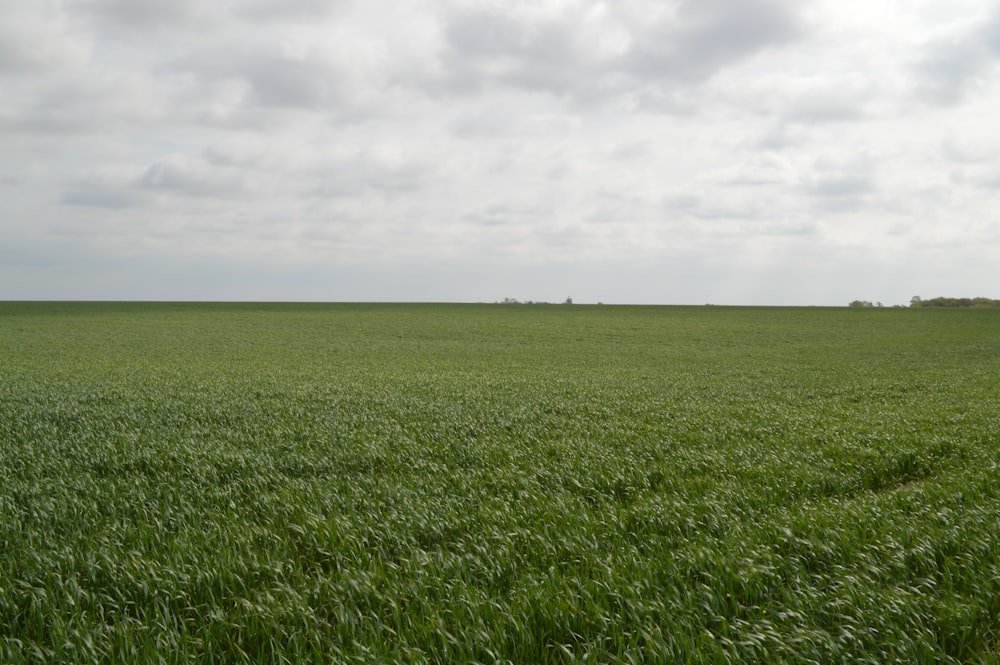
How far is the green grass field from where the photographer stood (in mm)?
5355

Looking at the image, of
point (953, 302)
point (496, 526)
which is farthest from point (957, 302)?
point (496, 526)

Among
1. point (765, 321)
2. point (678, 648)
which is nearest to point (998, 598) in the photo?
point (678, 648)

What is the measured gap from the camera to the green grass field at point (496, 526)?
536cm

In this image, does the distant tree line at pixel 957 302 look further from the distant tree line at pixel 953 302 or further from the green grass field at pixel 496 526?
the green grass field at pixel 496 526

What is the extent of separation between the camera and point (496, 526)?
26.0ft

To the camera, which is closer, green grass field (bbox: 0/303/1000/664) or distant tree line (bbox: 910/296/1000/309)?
green grass field (bbox: 0/303/1000/664)

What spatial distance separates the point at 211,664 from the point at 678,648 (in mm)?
3653

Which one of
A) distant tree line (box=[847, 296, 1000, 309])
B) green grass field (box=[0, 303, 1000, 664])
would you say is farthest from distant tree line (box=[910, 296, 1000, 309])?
green grass field (box=[0, 303, 1000, 664])

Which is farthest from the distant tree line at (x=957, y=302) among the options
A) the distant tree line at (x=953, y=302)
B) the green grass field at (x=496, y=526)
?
the green grass field at (x=496, y=526)

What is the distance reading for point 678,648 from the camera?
16.5ft

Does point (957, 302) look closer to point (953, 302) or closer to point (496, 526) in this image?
point (953, 302)

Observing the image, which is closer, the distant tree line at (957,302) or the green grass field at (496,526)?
the green grass field at (496,526)

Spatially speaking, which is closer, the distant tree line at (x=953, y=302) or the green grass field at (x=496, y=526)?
the green grass field at (x=496, y=526)

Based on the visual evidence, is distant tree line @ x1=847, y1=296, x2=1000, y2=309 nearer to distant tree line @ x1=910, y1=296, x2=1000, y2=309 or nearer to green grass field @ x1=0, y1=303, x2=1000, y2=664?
distant tree line @ x1=910, y1=296, x2=1000, y2=309
